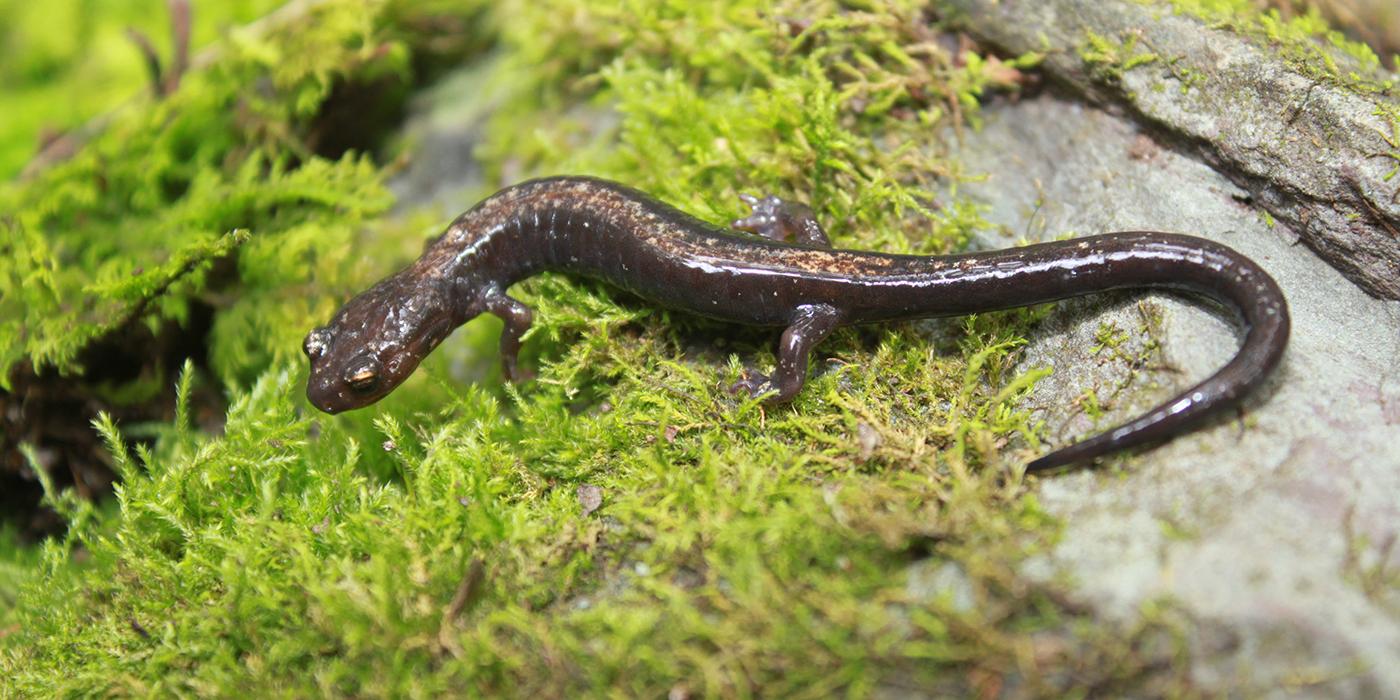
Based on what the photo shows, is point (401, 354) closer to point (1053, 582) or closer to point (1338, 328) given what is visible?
point (1053, 582)

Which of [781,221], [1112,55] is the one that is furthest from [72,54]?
[1112,55]

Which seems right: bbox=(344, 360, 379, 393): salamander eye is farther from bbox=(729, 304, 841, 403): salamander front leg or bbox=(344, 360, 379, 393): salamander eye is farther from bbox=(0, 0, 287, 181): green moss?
bbox=(0, 0, 287, 181): green moss

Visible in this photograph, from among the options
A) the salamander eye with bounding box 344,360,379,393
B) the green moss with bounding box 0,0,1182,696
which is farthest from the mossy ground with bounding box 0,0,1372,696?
the salamander eye with bounding box 344,360,379,393

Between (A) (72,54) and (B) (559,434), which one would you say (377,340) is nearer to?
(B) (559,434)

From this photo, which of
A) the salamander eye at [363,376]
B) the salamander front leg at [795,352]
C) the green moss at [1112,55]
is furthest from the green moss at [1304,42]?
the salamander eye at [363,376]

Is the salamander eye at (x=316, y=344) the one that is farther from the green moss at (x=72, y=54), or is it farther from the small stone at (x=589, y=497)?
the green moss at (x=72, y=54)
